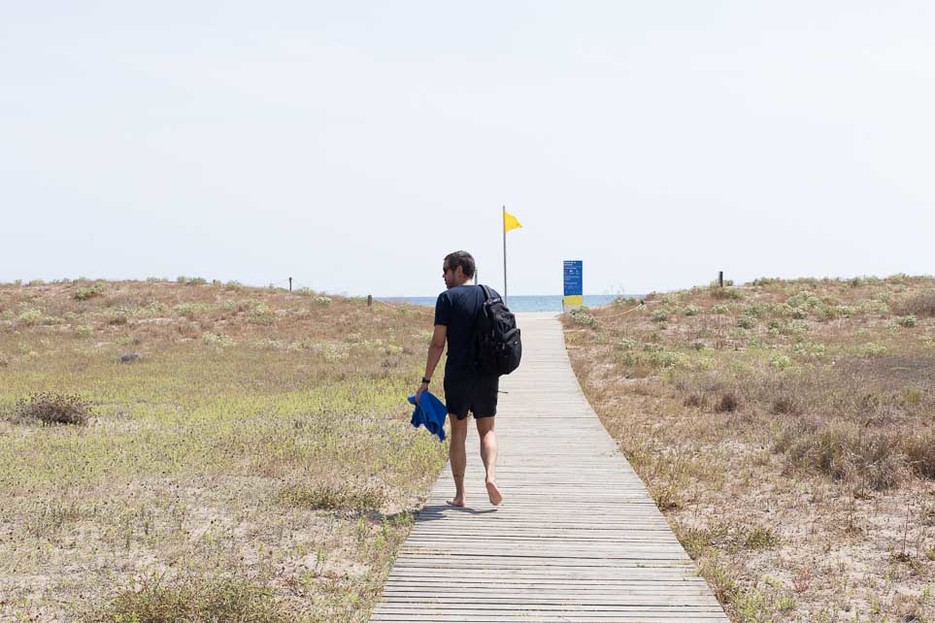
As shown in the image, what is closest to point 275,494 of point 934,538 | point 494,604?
point 494,604

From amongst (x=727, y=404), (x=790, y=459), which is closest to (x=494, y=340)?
(x=790, y=459)

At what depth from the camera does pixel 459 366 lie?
732 cm

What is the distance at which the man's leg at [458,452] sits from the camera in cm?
750

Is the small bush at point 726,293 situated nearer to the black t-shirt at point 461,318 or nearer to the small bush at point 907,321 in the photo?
the small bush at point 907,321

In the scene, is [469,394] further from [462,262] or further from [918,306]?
[918,306]

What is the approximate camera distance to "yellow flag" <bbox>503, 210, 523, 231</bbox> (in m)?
18.0

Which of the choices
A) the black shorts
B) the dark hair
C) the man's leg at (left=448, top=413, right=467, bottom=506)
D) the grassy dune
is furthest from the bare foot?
the dark hair

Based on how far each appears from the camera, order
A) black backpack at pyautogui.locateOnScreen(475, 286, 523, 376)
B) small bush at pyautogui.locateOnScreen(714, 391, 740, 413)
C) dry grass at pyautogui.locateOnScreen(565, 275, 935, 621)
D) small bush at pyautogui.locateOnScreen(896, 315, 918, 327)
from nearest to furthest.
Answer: dry grass at pyautogui.locateOnScreen(565, 275, 935, 621), black backpack at pyautogui.locateOnScreen(475, 286, 523, 376), small bush at pyautogui.locateOnScreen(714, 391, 740, 413), small bush at pyautogui.locateOnScreen(896, 315, 918, 327)

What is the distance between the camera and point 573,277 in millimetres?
38531

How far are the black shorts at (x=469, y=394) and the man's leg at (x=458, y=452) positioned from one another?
0.43 feet

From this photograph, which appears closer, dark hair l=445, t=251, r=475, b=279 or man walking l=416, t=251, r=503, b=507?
man walking l=416, t=251, r=503, b=507

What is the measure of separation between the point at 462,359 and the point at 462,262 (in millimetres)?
874

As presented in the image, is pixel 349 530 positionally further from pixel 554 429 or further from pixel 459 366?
pixel 554 429

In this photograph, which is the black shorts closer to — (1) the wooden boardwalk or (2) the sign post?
(1) the wooden boardwalk
